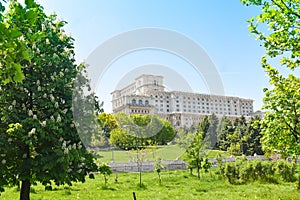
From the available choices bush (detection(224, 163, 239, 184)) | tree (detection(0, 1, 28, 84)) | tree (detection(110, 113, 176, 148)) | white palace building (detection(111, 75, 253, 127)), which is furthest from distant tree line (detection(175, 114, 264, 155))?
tree (detection(0, 1, 28, 84))

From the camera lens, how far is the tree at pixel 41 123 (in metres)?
6.82

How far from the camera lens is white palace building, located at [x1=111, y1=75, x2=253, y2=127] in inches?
447

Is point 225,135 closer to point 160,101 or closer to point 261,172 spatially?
point 261,172

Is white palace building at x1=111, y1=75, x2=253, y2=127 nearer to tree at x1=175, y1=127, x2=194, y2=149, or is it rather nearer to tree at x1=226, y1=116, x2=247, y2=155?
tree at x1=175, y1=127, x2=194, y2=149

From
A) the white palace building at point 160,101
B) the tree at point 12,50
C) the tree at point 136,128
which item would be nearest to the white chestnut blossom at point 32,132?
the tree at point 12,50

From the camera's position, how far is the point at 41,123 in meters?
6.71

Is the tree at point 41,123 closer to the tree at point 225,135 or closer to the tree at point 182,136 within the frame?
the tree at point 182,136

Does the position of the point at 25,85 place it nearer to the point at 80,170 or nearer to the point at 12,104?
the point at 12,104

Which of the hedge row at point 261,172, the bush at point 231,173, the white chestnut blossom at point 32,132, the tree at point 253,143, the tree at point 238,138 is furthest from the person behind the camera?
the tree at point 253,143

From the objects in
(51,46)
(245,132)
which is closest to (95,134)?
(51,46)

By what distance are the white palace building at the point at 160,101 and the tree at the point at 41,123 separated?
9.87 feet

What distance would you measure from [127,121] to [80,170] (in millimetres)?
7241

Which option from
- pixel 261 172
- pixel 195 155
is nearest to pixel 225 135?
pixel 195 155

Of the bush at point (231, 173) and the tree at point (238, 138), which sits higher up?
the tree at point (238, 138)
